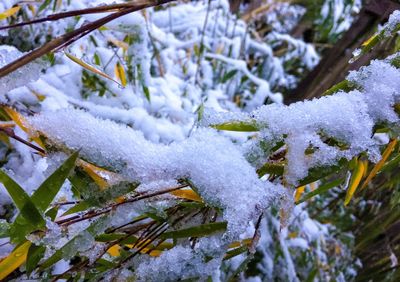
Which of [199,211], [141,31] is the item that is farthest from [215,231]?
[141,31]

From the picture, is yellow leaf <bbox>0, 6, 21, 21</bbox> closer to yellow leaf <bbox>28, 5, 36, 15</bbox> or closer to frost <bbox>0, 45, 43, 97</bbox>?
frost <bbox>0, 45, 43, 97</bbox>

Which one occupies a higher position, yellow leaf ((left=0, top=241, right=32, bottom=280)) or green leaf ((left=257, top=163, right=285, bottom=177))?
green leaf ((left=257, top=163, right=285, bottom=177))

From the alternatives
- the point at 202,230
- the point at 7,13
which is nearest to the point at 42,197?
the point at 202,230

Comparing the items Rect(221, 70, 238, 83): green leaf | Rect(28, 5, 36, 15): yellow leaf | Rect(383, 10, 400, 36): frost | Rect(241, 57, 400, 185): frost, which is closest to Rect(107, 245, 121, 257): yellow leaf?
Rect(241, 57, 400, 185): frost

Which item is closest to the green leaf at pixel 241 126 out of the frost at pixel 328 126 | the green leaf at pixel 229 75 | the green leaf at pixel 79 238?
the frost at pixel 328 126

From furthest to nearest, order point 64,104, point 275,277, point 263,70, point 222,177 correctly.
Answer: point 263,70
point 275,277
point 64,104
point 222,177

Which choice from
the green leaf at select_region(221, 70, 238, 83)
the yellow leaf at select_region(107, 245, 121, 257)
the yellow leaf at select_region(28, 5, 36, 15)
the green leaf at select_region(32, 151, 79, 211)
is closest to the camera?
the green leaf at select_region(32, 151, 79, 211)

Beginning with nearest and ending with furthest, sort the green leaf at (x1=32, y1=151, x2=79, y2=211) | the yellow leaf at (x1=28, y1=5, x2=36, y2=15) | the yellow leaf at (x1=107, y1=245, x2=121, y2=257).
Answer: the green leaf at (x1=32, y1=151, x2=79, y2=211)
the yellow leaf at (x1=107, y1=245, x2=121, y2=257)
the yellow leaf at (x1=28, y1=5, x2=36, y2=15)

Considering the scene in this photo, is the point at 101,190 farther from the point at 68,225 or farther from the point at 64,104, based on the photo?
the point at 64,104
